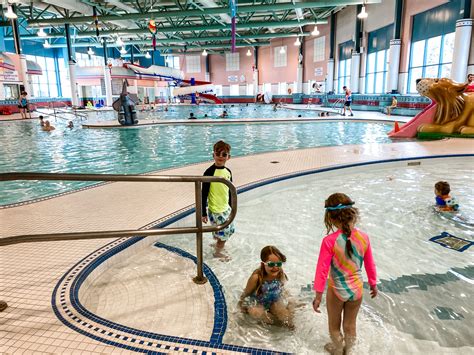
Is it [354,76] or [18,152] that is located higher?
[354,76]

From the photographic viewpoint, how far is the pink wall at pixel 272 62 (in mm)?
35466

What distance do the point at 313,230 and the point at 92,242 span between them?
2.43 metres

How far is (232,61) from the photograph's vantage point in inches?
1655

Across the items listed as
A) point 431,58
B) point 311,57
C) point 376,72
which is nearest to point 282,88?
point 311,57

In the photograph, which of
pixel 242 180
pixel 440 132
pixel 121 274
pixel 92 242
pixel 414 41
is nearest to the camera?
pixel 121 274

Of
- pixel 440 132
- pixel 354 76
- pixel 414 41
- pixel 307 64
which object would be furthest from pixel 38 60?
pixel 440 132

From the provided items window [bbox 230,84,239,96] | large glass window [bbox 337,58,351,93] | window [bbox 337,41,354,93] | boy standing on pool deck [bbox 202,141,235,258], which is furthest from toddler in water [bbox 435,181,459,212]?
A: window [bbox 230,84,239,96]

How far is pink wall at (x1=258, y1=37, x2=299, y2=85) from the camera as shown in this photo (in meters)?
35.5

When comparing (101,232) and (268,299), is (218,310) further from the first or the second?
(101,232)

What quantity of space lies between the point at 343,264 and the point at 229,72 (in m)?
42.7

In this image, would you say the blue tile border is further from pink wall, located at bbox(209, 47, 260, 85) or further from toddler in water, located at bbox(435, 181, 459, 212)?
pink wall, located at bbox(209, 47, 260, 85)

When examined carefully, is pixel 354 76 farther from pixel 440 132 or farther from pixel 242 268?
pixel 242 268

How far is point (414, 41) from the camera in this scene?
704 inches

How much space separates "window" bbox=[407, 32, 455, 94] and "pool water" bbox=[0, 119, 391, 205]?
4575mm
